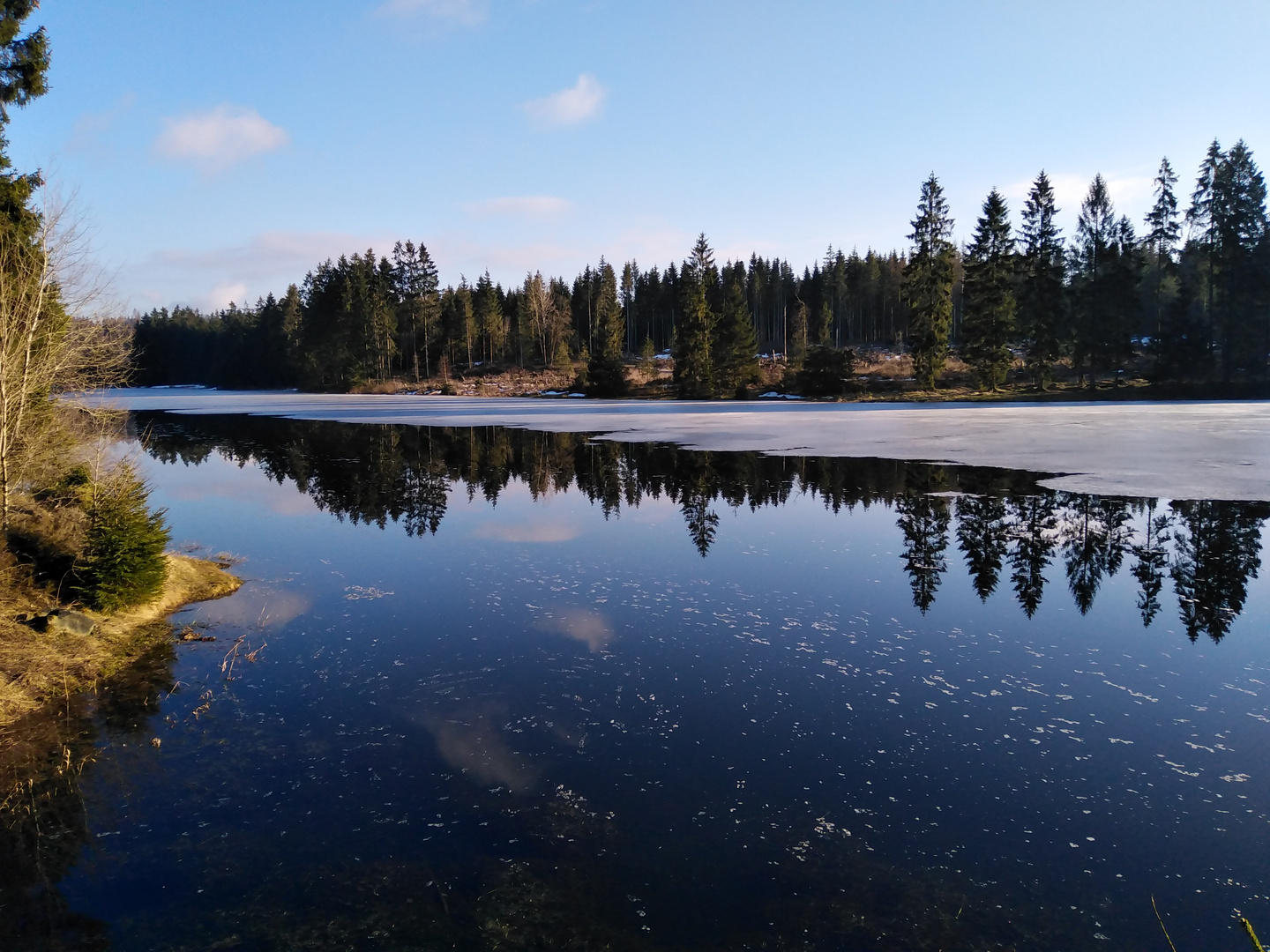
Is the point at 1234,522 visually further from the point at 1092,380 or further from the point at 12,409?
the point at 1092,380

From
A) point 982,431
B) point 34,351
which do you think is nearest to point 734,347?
point 982,431

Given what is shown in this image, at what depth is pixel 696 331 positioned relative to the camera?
208 feet

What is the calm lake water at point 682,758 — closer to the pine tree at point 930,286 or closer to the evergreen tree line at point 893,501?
the evergreen tree line at point 893,501

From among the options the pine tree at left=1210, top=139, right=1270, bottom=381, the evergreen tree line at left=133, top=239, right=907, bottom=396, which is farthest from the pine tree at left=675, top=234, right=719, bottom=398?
the pine tree at left=1210, top=139, right=1270, bottom=381

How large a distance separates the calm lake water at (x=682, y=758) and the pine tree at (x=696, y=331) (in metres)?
51.5

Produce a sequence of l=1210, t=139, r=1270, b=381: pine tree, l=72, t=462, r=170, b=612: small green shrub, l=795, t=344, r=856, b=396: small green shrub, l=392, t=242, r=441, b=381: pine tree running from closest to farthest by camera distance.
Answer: l=72, t=462, r=170, b=612: small green shrub
l=1210, t=139, r=1270, b=381: pine tree
l=795, t=344, r=856, b=396: small green shrub
l=392, t=242, r=441, b=381: pine tree

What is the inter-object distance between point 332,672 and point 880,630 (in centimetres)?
637

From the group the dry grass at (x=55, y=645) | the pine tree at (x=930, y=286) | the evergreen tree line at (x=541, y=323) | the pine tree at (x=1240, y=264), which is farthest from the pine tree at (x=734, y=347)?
the dry grass at (x=55, y=645)

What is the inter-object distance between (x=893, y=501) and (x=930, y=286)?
40.4 meters

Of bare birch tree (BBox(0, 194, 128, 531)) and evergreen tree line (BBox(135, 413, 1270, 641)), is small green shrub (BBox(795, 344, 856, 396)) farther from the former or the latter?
bare birch tree (BBox(0, 194, 128, 531))

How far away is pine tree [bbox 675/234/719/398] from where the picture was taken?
63562 mm

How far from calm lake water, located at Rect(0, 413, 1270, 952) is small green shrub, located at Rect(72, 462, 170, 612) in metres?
1.10

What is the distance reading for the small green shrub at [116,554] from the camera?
411 inches

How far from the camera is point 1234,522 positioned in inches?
573
